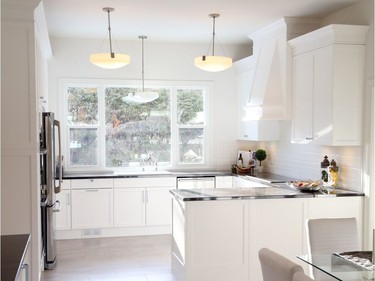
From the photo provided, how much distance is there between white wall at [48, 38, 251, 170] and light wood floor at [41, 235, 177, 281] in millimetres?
1900

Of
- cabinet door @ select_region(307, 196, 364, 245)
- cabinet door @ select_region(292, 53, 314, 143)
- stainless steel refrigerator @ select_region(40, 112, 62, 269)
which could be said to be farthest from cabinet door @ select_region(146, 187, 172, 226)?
cabinet door @ select_region(307, 196, 364, 245)

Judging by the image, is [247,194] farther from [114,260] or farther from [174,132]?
[174,132]

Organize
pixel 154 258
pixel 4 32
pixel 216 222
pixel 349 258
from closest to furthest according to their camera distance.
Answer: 1. pixel 349 258
2. pixel 4 32
3. pixel 216 222
4. pixel 154 258

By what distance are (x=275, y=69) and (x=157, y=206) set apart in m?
2.61

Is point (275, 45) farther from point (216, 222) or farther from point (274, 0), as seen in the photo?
point (216, 222)

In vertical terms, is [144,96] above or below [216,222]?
above

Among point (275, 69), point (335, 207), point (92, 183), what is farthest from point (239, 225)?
point (92, 183)

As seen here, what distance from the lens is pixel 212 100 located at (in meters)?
7.62

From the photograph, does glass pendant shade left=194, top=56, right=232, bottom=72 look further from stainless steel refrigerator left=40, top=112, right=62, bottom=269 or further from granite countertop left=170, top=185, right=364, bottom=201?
stainless steel refrigerator left=40, top=112, right=62, bottom=269

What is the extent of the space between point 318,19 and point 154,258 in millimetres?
3527

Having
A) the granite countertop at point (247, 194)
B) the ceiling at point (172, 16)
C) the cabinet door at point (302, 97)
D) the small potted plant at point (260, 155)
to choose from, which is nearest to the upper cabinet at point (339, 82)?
the cabinet door at point (302, 97)

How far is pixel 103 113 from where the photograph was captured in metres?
7.30

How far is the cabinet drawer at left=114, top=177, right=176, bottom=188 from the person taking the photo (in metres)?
6.77

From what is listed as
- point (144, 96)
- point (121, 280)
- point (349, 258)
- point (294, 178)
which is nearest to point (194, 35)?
point (144, 96)
